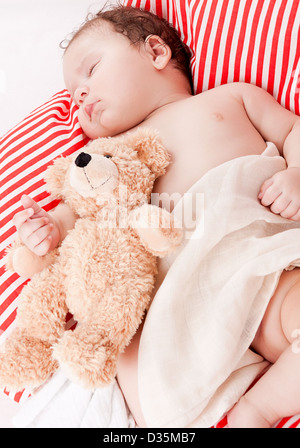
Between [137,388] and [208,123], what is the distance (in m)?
0.54

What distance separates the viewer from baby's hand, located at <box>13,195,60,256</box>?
0.83m

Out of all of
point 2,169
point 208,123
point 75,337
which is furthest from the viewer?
point 2,169

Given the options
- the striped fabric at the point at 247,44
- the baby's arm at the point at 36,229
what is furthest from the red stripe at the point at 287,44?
the baby's arm at the point at 36,229

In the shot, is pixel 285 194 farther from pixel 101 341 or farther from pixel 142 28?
pixel 142 28

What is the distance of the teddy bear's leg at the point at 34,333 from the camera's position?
807 mm

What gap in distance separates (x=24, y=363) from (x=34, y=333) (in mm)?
51

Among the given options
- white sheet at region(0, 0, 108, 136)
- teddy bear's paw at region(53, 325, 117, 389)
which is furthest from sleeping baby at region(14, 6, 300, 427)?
white sheet at region(0, 0, 108, 136)

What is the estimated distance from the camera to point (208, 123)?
3.33 ft

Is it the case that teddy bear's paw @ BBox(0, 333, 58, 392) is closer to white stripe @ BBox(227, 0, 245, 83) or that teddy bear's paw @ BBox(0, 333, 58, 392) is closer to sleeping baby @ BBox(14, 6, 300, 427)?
sleeping baby @ BBox(14, 6, 300, 427)

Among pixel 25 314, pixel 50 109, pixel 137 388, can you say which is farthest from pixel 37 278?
pixel 50 109

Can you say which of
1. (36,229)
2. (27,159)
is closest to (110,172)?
(36,229)

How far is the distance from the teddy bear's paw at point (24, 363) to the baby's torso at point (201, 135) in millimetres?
378

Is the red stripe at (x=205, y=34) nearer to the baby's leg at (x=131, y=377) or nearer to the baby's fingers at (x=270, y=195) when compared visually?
the baby's fingers at (x=270, y=195)
